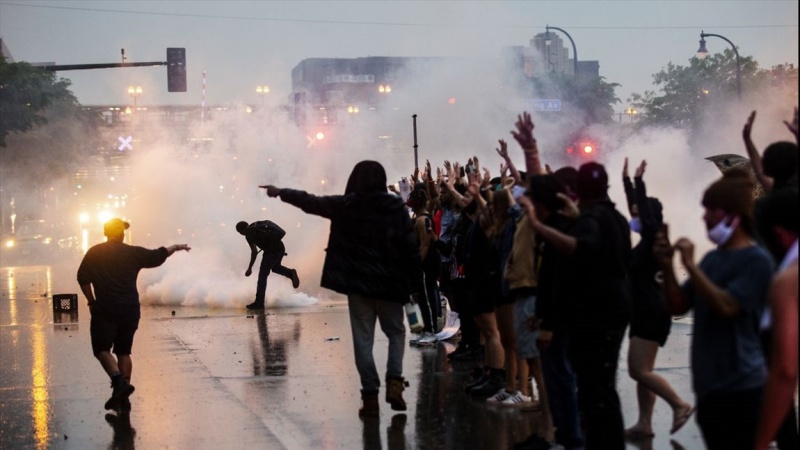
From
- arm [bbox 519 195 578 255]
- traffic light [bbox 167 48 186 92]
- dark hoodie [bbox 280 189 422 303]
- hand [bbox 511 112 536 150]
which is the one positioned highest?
traffic light [bbox 167 48 186 92]

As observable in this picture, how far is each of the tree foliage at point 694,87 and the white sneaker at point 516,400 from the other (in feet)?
148

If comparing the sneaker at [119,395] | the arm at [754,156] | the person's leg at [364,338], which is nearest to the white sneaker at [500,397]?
the person's leg at [364,338]

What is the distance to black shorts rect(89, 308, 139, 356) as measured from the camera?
949cm

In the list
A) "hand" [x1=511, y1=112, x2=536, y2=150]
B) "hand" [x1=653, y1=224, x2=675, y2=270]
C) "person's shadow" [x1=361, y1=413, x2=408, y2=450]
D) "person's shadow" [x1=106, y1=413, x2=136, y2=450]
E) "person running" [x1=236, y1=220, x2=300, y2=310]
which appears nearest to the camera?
"hand" [x1=653, y1=224, x2=675, y2=270]

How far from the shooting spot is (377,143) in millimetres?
A: 44844

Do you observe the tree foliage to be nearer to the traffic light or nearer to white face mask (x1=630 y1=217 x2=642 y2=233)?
the traffic light

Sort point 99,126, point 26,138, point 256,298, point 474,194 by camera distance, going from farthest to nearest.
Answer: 1. point 99,126
2. point 26,138
3. point 256,298
4. point 474,194

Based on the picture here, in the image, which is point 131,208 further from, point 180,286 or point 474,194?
point 474,194

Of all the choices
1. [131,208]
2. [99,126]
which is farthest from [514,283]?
[99,126]

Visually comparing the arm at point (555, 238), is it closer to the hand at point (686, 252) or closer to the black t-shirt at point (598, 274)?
the black t-shirt at point (598, 274)

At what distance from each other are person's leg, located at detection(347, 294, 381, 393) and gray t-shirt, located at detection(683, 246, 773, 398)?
4267 mm

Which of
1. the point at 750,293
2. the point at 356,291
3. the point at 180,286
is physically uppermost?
the point at 750,293

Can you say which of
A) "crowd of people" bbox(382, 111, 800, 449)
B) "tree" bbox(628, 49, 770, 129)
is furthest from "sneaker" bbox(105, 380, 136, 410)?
"tree" bbox(628, 49, 770, 129)

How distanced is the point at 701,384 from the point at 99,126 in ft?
254
